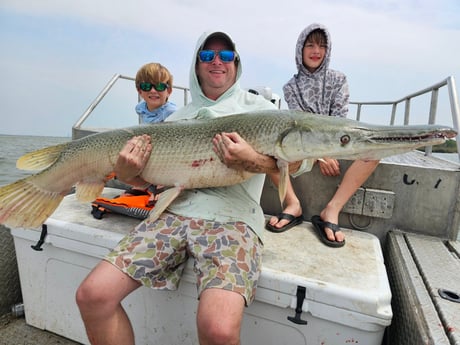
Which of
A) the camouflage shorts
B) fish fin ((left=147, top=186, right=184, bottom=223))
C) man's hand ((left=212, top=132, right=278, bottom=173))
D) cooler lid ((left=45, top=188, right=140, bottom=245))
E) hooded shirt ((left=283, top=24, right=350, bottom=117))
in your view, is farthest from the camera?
hooded shirt ((left=283, top=24, right=350, bottom=117))

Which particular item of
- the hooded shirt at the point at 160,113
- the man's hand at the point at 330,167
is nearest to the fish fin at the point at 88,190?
the man's hand at the point at 330,167

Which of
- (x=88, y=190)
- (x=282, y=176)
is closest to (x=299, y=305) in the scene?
(x=282, y=176)

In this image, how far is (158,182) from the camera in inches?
89.4

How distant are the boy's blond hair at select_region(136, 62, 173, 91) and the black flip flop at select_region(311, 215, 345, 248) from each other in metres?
2.59

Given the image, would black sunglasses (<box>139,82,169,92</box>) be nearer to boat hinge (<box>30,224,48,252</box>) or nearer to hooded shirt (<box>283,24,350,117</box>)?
hooded shirt (<box>283,24,350,117</box>)

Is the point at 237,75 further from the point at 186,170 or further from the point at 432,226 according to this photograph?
the point at 432,226

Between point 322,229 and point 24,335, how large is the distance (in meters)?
2.43

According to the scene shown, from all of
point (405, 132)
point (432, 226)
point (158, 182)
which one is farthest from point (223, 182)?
point (432, 226)

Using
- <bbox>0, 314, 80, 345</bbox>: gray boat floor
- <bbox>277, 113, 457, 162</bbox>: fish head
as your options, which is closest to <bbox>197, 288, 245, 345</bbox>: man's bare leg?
<bbox>277, 113, 457, 162</bbox>: fish head

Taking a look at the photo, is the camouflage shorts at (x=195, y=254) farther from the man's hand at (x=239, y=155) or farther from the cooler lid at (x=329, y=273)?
the man's hand at (x=239, y=155)

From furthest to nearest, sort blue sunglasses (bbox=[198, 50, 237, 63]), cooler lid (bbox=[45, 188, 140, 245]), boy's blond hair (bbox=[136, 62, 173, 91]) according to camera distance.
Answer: boy's blond hair (bbox=[136, 62, 173, 91]) → blue sunglasses (bbox=[198, 50, 237, 63]) → cooler lid (bbox=[45, 188, 140, 245])

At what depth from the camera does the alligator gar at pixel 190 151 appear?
1700 mm

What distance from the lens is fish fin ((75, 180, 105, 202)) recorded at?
232 centimetres

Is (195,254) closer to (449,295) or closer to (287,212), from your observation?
(287,212)
